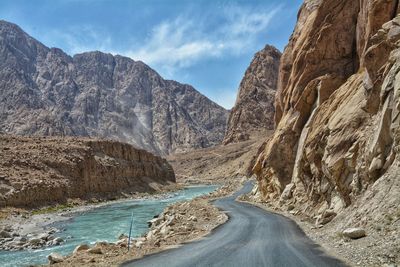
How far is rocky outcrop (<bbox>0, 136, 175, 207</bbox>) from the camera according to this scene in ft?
195

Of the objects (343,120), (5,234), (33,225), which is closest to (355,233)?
(343,120)

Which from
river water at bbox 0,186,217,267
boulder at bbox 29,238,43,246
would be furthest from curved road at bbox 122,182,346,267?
boulder at bbox 29,238,43,246

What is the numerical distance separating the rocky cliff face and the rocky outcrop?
35.2 m

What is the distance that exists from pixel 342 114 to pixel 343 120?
84 centimetres

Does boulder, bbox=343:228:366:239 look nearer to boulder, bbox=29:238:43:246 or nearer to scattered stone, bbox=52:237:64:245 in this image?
scattered stone, bbox=52:237:64:245

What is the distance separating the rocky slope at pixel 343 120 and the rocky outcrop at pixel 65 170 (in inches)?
1384

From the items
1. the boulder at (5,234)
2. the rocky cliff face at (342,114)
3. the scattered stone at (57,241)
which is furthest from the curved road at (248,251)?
the boulder at (5,234)

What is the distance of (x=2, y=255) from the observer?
88.2 ft

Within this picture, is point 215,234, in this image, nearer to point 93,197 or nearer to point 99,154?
point 93,197

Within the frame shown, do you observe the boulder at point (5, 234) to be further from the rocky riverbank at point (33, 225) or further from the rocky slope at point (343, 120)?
the rocky slope at point (343, 120)

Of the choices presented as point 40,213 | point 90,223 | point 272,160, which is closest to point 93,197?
point 40,213

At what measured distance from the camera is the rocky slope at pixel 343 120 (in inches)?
770

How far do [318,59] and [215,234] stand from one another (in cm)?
2379

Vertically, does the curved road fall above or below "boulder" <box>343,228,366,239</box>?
below
